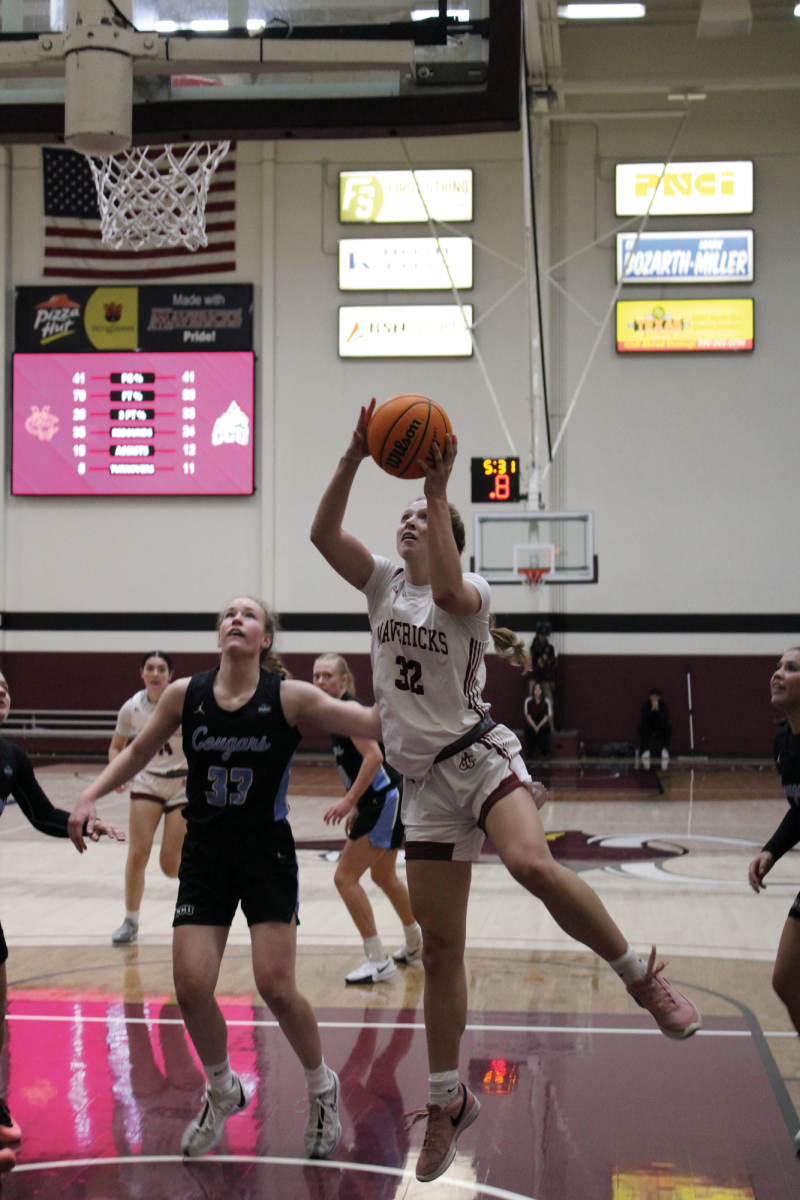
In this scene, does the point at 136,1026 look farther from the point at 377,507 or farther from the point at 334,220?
the point at 334,220

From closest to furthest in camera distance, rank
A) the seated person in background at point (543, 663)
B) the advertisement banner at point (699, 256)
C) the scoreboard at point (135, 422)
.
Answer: the seated person in background at point (543, 663) → the advertisement banner at point (699, 256) → the scoreboard at point (135, 422)

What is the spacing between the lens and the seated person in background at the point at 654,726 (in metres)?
17.0

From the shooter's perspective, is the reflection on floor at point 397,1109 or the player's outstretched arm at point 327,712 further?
the player's outstretched arm at point 327,712

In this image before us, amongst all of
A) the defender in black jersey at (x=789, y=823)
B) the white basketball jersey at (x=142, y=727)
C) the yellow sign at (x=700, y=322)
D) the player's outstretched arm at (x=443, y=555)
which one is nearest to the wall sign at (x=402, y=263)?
the yellow sign at (x=700, y=322)

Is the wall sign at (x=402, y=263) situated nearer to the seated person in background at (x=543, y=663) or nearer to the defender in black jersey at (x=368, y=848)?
the seated person in background at (x=543, y=663)

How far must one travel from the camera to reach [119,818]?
462 inches

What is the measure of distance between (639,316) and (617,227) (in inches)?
54.7

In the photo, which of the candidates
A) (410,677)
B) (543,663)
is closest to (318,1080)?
(410,677)

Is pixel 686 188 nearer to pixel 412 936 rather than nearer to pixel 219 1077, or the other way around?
pixel 412 936

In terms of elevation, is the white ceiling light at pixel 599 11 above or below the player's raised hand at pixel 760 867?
above

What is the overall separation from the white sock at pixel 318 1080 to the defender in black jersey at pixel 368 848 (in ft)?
6.54

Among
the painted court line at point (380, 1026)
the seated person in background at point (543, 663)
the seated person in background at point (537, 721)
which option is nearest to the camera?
the painted court line at point (380, 1026)

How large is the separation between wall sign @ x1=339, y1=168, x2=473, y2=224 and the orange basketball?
1484cm

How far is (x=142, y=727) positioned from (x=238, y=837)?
306 centimetres
